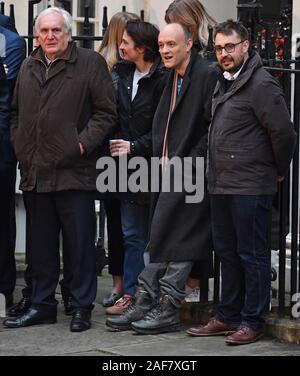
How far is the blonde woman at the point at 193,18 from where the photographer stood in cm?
763

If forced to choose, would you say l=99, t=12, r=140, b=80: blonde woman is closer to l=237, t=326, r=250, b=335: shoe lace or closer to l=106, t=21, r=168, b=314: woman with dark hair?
l=106, t=21, r=168, b=314: woman with dark hair

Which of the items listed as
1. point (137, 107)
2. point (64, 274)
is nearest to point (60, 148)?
point (137, 107)

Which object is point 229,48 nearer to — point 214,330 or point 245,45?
point 245,45

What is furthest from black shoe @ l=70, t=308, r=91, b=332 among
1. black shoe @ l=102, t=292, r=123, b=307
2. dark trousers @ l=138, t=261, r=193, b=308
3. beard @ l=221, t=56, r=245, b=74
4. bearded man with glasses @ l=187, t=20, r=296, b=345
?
beard @ l=221, t=56, r=245, b=74

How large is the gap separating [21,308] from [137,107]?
1.61 metres

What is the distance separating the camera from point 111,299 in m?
8.30

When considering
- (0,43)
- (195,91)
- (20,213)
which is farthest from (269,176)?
(20,213)

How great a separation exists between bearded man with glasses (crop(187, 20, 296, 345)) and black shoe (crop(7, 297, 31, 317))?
1558 mm

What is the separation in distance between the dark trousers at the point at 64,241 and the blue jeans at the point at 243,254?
0.92 m

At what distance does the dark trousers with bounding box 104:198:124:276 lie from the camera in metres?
8.16

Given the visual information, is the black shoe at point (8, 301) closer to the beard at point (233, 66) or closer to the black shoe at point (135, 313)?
the black shoe at point (135, 313)

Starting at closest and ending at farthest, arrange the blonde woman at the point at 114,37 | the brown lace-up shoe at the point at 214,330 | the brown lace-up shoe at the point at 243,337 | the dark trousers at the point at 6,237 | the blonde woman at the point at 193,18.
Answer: the brown lace-up shoe at the point at 243,337
the brown lace-up shoe at the point at 214,330
the blonde woman at the point at 193,18
the blonde woman at the point at 114,37
the dark trousers at the point at 6,237

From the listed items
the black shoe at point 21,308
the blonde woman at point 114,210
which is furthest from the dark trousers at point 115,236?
the black shoe at point 21,308

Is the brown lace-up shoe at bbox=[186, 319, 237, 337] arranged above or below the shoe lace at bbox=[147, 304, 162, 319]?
below
